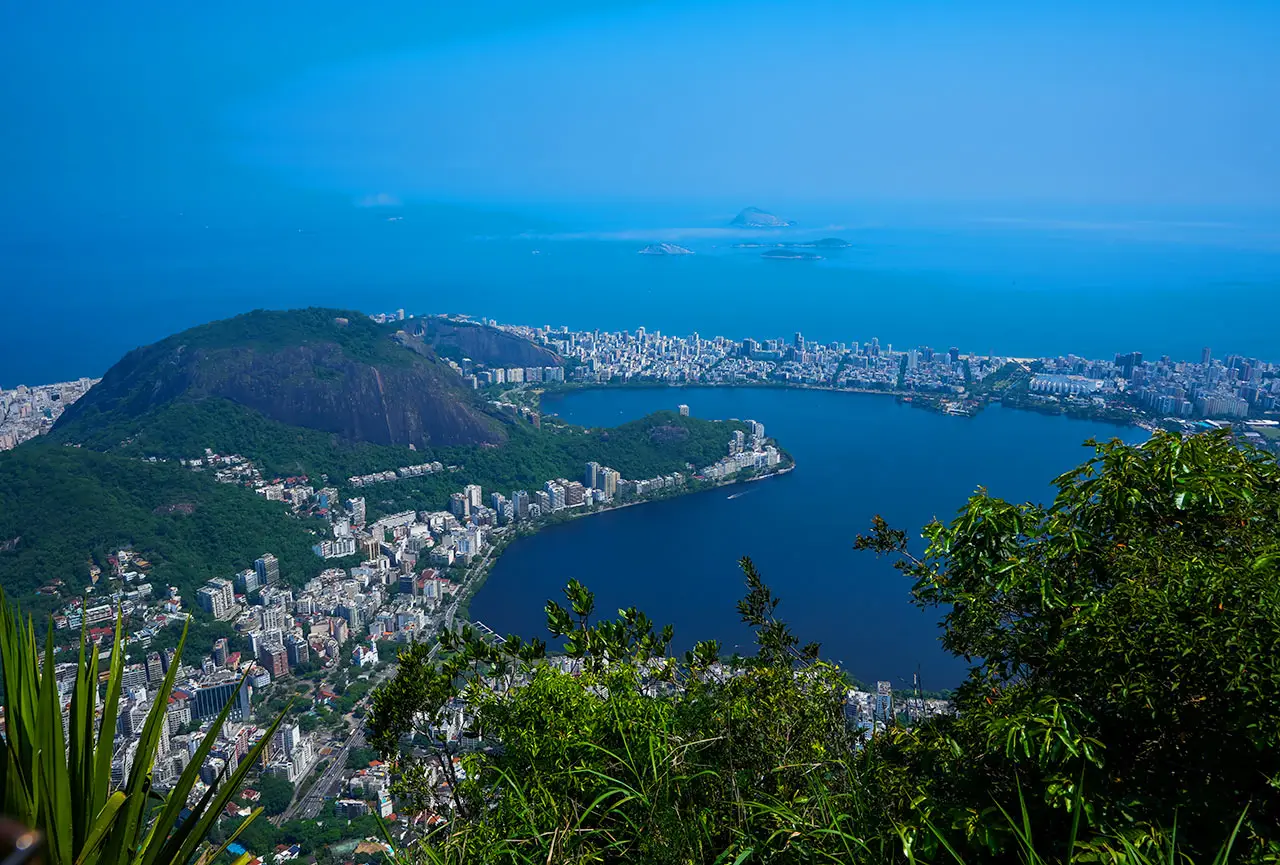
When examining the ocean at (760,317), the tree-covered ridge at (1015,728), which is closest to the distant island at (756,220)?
the ocean at (760,317)

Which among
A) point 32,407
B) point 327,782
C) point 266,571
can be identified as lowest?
point 327,782

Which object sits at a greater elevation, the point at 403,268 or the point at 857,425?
the point at 403,268

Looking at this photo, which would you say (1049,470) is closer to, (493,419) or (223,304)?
(493,419)

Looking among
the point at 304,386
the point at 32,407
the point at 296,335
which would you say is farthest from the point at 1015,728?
the point at 32,407

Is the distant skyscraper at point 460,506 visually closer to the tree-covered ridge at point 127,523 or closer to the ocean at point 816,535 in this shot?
the ocean at point 816,535

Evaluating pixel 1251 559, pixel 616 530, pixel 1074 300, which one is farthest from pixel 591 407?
pixel 1074 300

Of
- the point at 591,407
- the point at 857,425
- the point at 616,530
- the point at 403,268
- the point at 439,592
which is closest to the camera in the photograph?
the point at 439,592

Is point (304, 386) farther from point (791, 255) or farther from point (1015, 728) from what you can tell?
point (791, 255)
